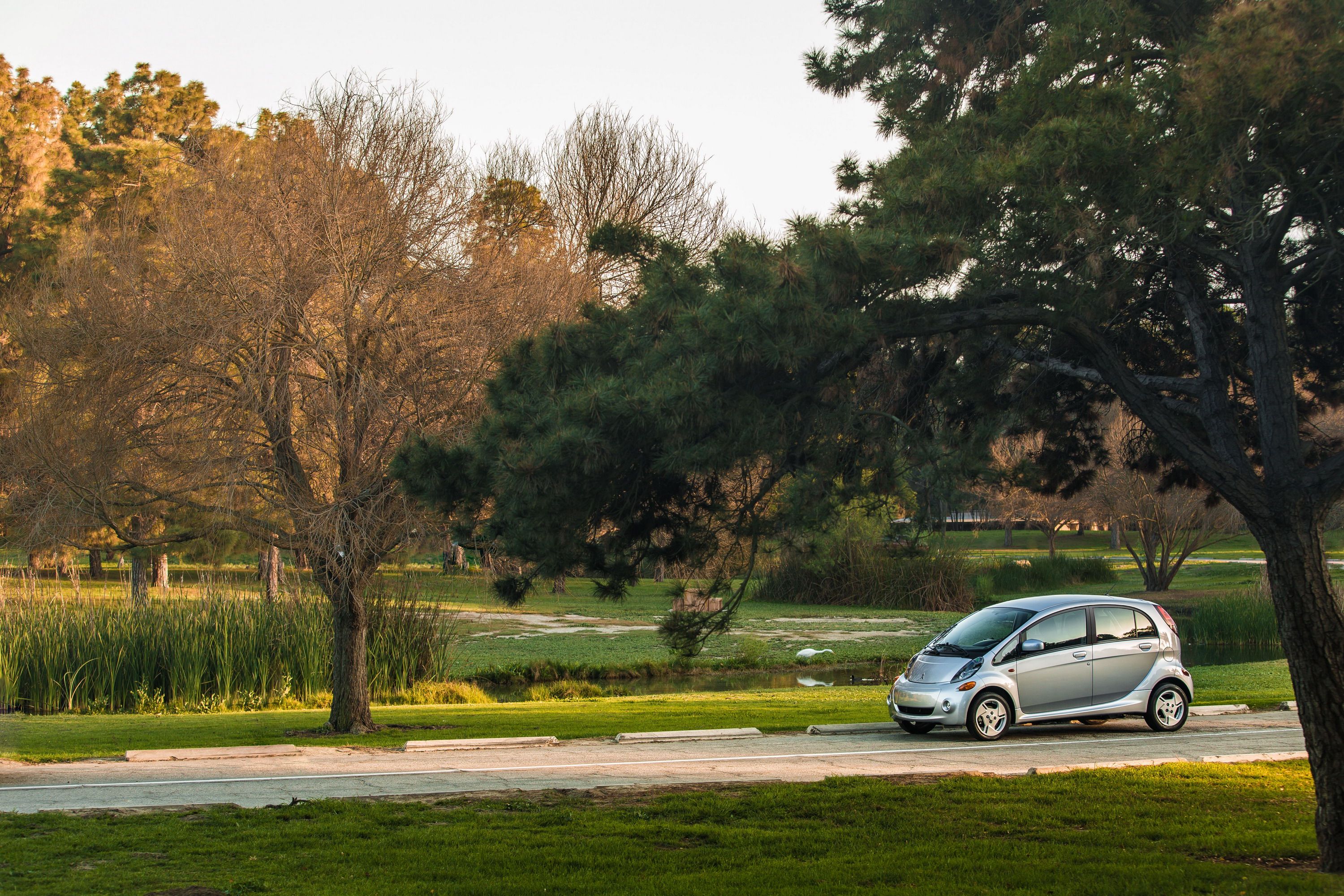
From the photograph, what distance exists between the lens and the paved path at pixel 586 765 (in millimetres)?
10477

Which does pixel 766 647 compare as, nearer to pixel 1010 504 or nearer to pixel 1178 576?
pixel 1010 504

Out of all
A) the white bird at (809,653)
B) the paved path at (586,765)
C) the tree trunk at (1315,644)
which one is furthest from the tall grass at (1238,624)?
the tree trunk at (1315,644)

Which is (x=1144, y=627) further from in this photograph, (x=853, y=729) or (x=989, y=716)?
(x=853, y=729)

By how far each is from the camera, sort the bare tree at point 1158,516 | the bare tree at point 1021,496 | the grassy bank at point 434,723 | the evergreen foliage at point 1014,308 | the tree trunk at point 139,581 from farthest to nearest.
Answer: the bare tree at point 1158,516, the tree trunk at point 139,581, the grassy bank at point 434,723, the bare tree at point 1021,496, the evergreen foliage at point 1014,308

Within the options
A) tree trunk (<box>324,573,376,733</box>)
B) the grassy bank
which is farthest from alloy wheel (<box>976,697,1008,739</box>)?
tree trunk (<box>324,573,376,733</box>)

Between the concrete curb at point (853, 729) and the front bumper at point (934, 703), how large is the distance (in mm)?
485

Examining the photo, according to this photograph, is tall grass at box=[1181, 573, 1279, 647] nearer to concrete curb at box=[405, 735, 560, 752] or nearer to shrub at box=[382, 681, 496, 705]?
shrub at box=[382, 681, 496, 705]

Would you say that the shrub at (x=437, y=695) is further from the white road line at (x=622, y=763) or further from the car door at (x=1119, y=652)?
the car door at (x=1119, y=652)

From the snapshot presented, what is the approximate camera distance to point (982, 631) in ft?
48.3

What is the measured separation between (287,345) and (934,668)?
9080 millimetres

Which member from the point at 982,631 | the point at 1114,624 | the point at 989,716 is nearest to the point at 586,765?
the point at 989,716

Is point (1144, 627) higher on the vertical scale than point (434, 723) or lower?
higher

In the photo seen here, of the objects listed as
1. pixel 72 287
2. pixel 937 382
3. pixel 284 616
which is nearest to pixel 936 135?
pixel 937 382

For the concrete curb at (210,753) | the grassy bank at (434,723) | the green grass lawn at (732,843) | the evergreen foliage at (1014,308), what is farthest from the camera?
the grassy bank at (434,723)
